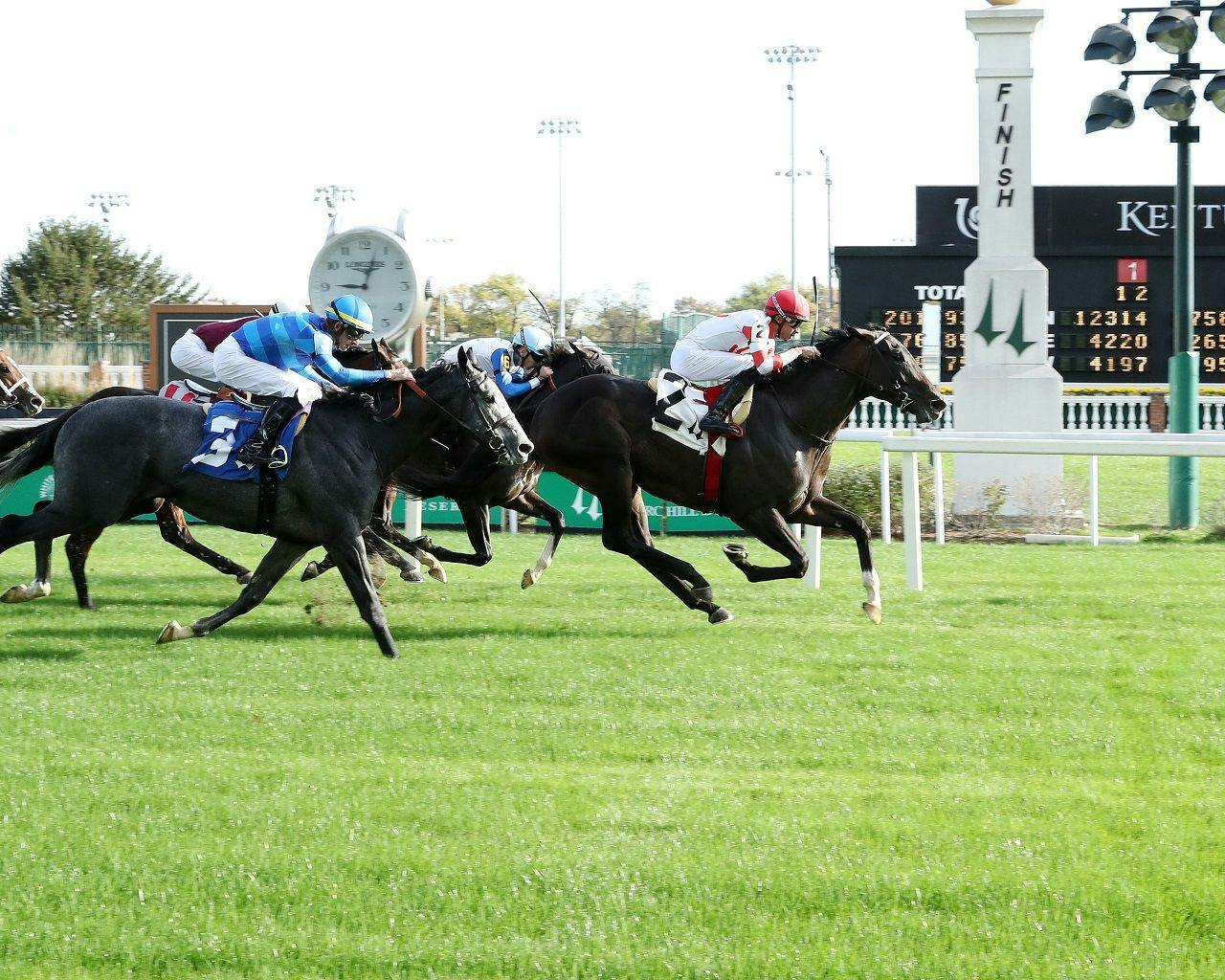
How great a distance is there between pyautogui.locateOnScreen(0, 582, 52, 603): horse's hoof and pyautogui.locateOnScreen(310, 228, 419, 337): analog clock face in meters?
4.77

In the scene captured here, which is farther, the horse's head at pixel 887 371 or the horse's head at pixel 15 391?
the horse's head at pixel 15 391

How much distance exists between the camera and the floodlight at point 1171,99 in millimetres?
12414

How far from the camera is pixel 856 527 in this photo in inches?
288

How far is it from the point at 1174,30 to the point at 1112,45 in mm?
495

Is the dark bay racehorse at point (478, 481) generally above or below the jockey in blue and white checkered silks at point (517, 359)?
below

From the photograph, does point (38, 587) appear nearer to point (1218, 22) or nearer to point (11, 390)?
point (11, 390)

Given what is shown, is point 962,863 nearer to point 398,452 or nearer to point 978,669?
point 978,669

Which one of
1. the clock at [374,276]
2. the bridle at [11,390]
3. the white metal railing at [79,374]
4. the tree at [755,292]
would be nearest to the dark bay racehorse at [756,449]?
the clock at [374,276]

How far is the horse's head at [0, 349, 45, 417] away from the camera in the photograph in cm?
1109

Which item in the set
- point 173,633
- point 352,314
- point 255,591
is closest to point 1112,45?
point 352,314

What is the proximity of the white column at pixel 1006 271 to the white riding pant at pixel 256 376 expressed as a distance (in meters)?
7.71

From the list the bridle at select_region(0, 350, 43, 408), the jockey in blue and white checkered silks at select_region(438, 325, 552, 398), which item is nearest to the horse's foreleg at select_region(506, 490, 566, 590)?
the jockey in blue and white checkered silks at select_region(438, 325, 552, 398)

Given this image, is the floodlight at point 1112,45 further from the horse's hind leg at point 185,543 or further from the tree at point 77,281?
the tree at point 77,281

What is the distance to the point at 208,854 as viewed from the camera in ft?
12.0
